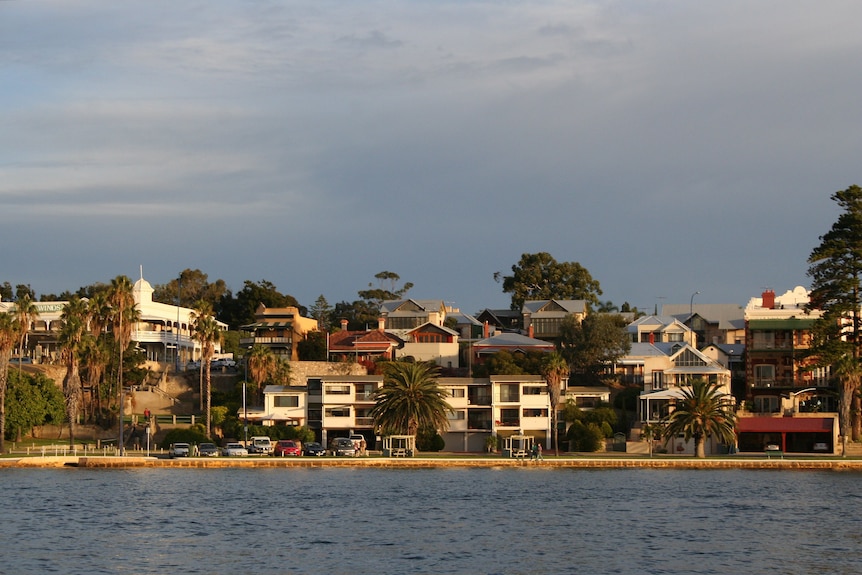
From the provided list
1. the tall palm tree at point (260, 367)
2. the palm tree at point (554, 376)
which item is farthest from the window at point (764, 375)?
the tall palm tree at point (260, 367)

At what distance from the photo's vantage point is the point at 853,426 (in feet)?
371

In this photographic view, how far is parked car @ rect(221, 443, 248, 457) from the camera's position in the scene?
99.8 meters

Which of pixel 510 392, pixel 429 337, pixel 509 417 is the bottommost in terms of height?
pixel 509 417

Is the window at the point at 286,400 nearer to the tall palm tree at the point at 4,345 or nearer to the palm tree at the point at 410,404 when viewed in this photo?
the palm tree at the point at 410,404

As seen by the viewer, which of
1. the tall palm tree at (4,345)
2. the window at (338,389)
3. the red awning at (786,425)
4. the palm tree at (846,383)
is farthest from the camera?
the window at (338,389)

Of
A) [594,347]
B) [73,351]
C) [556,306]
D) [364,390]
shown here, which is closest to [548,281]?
[556,306]

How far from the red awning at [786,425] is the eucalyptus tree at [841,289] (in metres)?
2.33

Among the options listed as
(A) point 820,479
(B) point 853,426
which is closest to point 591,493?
(A) point 820,479

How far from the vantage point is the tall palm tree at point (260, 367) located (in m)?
120

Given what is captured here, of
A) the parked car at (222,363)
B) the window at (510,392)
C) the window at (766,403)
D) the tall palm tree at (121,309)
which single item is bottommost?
the window at (766,403)

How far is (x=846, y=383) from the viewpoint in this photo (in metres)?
106

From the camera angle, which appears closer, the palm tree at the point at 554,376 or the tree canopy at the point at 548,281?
the palm tree at the point at 554,376

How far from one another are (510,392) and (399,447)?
1546 centimetres

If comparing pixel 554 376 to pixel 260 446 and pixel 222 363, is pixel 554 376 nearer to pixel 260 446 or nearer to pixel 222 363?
pixel 260 446
